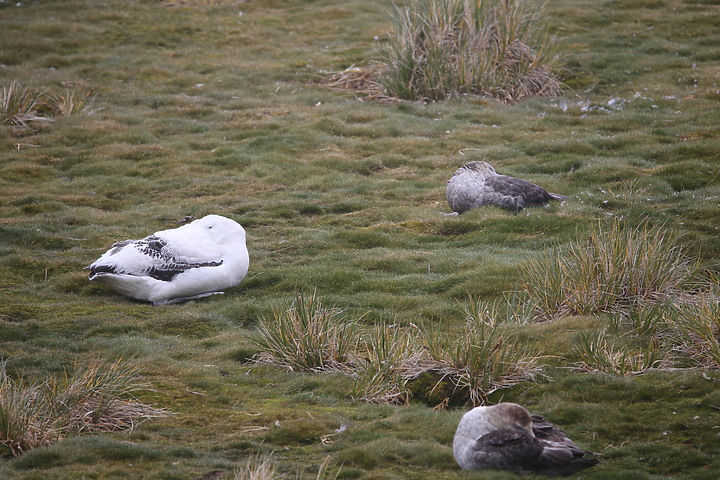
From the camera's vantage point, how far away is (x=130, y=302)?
10195 millimetres

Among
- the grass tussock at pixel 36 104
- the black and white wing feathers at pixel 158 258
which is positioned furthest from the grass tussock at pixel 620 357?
the grass tussock at pixel 36 104

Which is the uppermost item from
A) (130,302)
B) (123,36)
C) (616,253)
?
(123,36)

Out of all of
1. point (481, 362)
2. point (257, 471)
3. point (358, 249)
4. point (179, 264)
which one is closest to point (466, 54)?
point (358, 249)

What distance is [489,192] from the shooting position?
12.9m

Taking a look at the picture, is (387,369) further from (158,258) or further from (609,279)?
(158,258)

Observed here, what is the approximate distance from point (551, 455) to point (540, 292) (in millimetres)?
3623

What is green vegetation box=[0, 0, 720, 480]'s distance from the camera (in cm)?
663

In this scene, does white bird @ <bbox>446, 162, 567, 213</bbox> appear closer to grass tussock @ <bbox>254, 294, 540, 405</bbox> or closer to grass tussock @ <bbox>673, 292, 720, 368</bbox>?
grass tussock @ <bbox>254, 294, 540, 405</bbox>

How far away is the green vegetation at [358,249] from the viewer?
663 centimetres

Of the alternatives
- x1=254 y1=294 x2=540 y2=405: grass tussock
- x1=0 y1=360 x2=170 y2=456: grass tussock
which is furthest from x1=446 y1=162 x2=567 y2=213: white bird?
x1=0 y1=360 x2=170 y2=456: grass tussock

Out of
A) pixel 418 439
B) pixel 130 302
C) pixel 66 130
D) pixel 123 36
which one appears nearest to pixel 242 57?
pixel 123 36

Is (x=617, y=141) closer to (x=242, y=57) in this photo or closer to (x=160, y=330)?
(x=160, y=330)

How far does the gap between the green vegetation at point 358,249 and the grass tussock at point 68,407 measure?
47 mm

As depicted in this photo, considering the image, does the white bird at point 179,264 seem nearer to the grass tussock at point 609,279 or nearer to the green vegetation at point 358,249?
the green vegetation at point 358,249
